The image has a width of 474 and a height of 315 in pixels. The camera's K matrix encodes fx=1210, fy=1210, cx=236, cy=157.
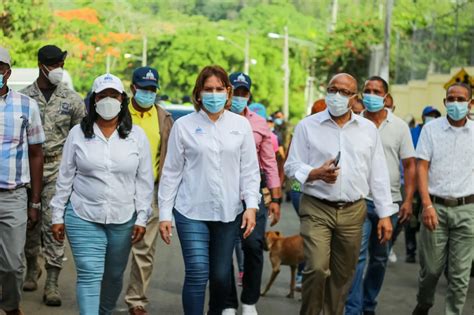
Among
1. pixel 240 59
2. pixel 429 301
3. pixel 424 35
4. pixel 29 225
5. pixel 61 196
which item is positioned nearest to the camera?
pixel 61 196

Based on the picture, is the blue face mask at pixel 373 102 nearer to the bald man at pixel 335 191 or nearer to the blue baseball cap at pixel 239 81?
the blue baseball cap at pixel 239 81

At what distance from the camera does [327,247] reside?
8.76 m

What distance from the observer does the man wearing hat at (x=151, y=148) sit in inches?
397

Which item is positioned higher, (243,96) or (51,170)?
(243,96)

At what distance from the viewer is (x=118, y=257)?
8.16 metres

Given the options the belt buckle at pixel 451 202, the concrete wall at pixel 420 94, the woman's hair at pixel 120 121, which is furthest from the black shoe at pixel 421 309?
the concrete wall at pixel 420 94

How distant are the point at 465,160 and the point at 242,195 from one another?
2264 millimetres

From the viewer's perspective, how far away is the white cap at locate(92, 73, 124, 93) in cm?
810

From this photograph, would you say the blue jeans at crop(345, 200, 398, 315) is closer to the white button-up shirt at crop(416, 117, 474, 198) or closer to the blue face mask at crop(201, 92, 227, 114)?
the white button-up shirt at crop(416, 117, 474, 198)

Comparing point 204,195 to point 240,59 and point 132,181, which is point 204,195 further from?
point 240,59

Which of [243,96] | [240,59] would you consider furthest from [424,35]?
[240,59]

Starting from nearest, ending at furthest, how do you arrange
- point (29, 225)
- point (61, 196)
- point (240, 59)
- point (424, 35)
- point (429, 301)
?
point (61, 196)
point (29, 225)
point (429, 301)
point (424, 35)
point (240, 59)

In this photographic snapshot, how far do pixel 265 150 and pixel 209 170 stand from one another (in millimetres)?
2173

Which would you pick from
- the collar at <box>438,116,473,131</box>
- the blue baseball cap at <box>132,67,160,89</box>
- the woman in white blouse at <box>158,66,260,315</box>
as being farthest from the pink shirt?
the woman in white blouse at <box>158,66,260,315</box>
